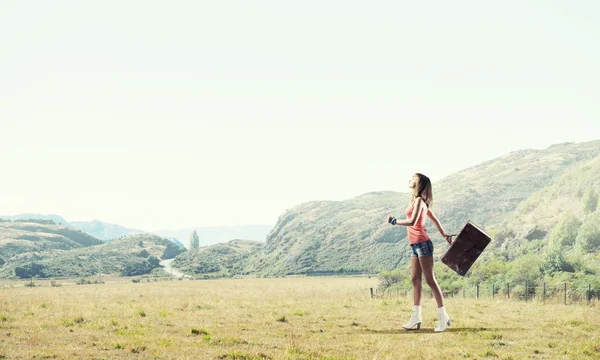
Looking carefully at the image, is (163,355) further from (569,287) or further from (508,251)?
(508,251)

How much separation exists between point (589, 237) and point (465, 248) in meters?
70.0

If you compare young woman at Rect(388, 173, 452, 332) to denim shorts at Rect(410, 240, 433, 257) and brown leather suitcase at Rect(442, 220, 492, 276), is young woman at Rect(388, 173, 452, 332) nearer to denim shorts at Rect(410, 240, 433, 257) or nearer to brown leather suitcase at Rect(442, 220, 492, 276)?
denim shorts at Rect(410, 240, 433, 257)

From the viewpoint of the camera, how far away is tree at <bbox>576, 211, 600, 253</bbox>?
7131 centimetres

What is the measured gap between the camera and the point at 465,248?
11.9 meters

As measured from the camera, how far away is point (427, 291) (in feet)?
149

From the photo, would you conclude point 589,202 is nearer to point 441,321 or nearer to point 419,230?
point 441,321

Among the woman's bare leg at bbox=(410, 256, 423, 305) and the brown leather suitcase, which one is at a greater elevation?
the brown leather suitcase

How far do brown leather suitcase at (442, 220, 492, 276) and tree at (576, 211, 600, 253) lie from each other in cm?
6737

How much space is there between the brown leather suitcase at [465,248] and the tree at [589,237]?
2652 inches

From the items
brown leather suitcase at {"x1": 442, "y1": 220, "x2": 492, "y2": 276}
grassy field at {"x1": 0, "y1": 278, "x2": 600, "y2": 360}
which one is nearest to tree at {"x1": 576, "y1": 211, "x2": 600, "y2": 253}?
grassy field at {"x1": 0, "y1": 278, "x2": 600, "y2": 360}

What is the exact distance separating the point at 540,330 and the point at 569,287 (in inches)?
1251

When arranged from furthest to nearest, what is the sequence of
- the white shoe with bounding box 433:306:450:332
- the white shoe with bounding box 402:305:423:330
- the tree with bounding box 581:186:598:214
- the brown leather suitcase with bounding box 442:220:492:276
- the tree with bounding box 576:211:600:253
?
the tree with bounding box 581:186:598:214
the tree with bounding box 576:211:600:253
the white shoe with bounding box 402:305:423:330
the white shoe with bounding box 433:306:450:332
the brown leather suitcase with bounding box 442:220:492:276

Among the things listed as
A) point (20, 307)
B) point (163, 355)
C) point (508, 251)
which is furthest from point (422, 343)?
point (508, 251)

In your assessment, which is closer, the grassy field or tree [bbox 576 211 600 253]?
the grassy field
